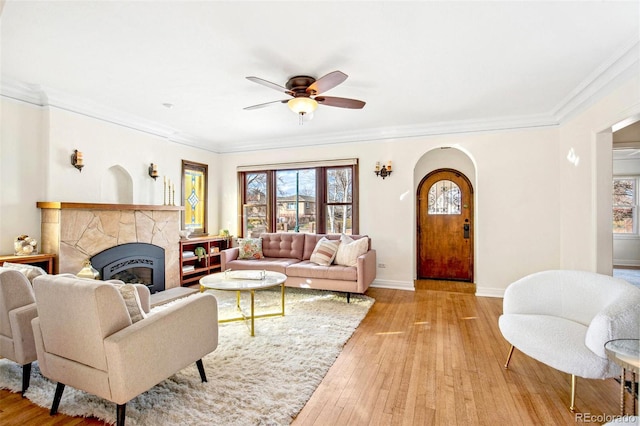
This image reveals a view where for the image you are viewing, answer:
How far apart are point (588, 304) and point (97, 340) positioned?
335 centimetres

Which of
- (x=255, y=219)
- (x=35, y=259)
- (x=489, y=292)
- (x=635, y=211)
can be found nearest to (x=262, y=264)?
(x=255, y=219)

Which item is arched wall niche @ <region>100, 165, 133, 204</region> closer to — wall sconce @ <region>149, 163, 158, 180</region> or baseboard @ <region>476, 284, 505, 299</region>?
wall sconce @ <region>149, 163, 158, 180</region>

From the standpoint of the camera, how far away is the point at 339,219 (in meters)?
5.71

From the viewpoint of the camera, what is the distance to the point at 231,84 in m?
3.43

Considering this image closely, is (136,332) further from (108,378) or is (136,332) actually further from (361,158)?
(361,158)

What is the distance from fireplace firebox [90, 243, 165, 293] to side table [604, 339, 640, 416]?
16.1 ft

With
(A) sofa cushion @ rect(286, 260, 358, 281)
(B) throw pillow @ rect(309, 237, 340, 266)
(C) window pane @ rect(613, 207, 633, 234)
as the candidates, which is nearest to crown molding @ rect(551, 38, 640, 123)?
(A) sofa cushion @ rect(286, 260, 358, 281)

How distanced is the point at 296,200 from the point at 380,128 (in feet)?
6.68

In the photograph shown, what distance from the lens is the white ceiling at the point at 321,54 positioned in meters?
2.20

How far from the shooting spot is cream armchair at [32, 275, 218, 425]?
5.55 ft

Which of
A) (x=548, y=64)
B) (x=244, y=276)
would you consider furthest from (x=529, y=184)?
(x=244, y=276)

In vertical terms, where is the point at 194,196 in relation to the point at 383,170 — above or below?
below

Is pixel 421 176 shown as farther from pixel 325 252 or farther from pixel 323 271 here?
pixel 323 271

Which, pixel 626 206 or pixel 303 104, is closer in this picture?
pixel 303 104
